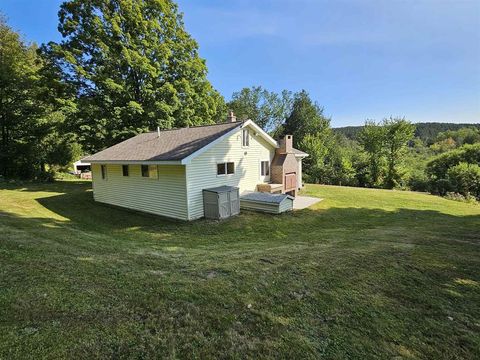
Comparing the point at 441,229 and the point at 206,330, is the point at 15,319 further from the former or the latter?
the point at 441,229

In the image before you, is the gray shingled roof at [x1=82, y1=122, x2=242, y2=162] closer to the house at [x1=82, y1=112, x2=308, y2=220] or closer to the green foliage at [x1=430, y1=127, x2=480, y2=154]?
the house at [x1=82, y1=112, x2=308, y2=220]

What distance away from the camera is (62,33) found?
19125 mm

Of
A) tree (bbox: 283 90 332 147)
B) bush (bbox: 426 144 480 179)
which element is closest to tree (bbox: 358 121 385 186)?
bush (bbox: 426 144 480 179)

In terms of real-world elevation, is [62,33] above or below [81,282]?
above

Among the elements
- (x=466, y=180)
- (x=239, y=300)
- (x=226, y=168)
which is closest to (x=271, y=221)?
(x=226, y=168)

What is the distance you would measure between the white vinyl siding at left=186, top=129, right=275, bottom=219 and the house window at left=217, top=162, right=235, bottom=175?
0.56 ft

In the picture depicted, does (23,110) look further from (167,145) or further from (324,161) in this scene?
(324,161)

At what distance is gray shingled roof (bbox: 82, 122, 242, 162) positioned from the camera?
12.0 meters

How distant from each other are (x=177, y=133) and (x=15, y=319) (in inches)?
530

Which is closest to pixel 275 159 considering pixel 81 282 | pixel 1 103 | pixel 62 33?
pixel 81 282

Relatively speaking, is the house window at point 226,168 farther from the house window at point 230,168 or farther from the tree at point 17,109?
the tree at point 17,109

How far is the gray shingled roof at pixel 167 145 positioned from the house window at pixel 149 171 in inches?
20.3

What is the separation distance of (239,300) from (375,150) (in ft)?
101

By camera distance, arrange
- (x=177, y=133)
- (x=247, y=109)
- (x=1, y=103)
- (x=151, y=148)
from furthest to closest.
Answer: (x=247, y=109) → (x=1, y=103) → (x=177, y=133) → (x=151, y=148)
